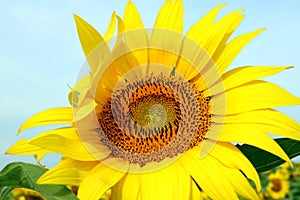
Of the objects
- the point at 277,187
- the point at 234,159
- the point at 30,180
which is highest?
the point at 234,159

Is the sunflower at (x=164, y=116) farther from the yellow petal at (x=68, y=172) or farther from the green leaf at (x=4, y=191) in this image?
the green leaf at (x=4, y=191)

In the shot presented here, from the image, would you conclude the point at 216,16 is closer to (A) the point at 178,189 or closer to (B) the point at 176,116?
(B) the point at 176,116

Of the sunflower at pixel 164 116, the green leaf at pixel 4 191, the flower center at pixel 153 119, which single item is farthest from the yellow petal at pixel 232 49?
the green leaf at pixel 4 191

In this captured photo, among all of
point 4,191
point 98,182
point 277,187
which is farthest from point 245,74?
point 277,187

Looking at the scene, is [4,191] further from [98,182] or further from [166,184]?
[166,184]

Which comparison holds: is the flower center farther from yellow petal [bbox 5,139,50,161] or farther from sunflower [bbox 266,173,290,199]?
sunflower [bbox 266,173,290,199]

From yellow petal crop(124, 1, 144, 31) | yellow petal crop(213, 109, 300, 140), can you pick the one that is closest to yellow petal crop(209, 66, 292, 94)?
yellow petal crop(213, 109, 300, 140)
